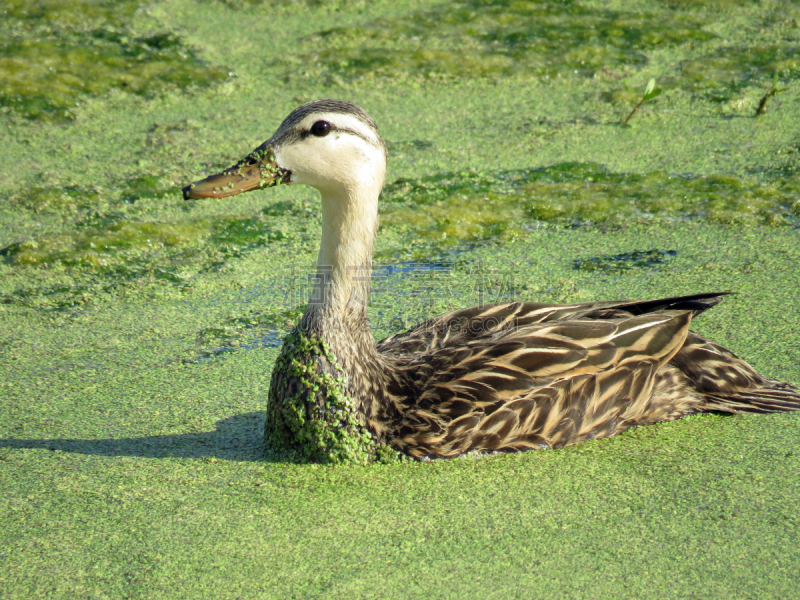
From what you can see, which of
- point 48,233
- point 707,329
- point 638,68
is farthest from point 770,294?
point 48,233

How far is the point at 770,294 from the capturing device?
16.6 feet

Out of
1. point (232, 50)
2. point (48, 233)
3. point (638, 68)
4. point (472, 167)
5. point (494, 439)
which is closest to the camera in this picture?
point (494, 439)

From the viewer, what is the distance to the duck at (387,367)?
12.2 feet

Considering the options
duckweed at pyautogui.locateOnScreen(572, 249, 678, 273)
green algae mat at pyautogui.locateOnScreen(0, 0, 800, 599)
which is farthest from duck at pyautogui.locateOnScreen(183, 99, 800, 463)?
duckweed at pyautogui.locateOnScreen(572, 249, 678, 273)

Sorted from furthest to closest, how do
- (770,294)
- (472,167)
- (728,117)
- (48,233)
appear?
(728,117) → (472,167) → (48,233) → (770,294)

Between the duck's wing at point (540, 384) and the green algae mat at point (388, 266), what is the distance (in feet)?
0.35

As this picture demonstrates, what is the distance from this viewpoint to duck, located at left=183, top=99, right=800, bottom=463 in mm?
3723

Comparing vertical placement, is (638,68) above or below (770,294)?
above

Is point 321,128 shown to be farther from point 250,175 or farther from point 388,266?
point 388,266

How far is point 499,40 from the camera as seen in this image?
8.84 m

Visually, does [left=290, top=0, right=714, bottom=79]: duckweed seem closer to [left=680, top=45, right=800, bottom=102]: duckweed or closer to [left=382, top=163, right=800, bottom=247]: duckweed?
[left=680, top=45, right=800, bottom=102]: duckweed

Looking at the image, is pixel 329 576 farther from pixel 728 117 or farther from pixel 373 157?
pixel 728 117

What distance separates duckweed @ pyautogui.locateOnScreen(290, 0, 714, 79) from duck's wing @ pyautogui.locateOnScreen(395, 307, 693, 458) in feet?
15.7

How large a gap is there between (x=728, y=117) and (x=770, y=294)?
109 inches
